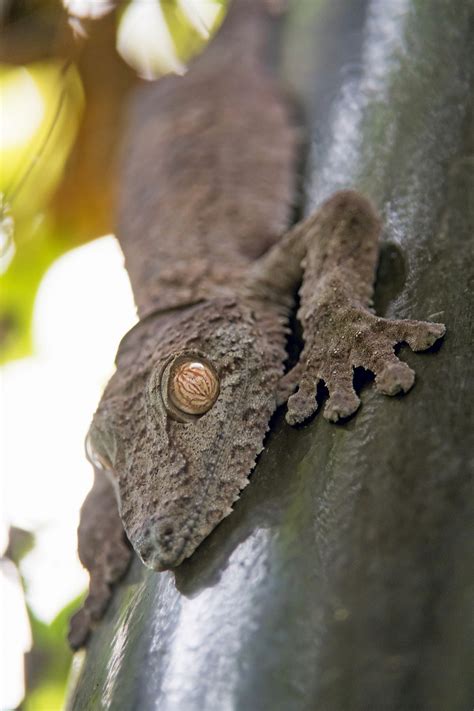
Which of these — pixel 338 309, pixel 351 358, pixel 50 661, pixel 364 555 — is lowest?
pixel 50 661

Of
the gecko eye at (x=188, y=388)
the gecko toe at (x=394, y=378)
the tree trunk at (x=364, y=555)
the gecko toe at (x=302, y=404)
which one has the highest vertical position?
the gecko eye at (x=188, y=388)

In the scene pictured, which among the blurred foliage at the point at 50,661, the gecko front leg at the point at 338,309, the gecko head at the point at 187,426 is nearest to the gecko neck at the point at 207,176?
the gecko front leg at the point at 338,309

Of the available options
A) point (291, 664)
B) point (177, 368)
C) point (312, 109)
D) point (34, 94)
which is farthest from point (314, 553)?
point (34, 94)

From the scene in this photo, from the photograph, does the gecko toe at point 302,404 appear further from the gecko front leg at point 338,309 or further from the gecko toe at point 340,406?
the gecko toe at point 340,406

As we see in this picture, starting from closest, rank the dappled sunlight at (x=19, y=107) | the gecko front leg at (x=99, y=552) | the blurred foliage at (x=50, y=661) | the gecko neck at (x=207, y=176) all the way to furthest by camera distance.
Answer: the gecko front leg at (x=99, y=552) → the gecko neck at (x=207, y=176) → the blurred foliage at (x=50, y=661) → the dappled sunlight at (x=19, y=107)

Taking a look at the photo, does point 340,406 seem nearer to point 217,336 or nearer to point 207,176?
point 217,336

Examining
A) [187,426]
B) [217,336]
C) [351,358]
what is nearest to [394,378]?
[351,358]

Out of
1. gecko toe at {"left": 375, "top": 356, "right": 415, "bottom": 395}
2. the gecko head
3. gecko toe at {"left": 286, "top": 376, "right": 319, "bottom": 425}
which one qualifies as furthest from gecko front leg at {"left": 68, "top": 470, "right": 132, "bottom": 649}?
gecko toe at {"left": 375, "top": 356, "right": 415, "bottom": 395}
